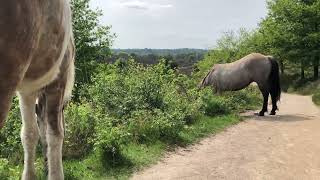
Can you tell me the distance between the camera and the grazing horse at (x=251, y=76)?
591 inches

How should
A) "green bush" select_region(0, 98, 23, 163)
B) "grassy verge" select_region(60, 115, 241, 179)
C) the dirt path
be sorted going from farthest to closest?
"green bush" select_region(0, 98, 23, 163)
the dirt path
"grassy verge" select_region(60, 115, 241, 179)

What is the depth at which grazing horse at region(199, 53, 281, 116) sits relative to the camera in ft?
49.2

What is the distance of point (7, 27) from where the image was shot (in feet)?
7.00

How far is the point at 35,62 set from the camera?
9.35 ft

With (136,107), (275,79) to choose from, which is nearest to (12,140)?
(136,107)

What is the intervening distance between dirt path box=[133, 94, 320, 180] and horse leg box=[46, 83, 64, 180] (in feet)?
6.64

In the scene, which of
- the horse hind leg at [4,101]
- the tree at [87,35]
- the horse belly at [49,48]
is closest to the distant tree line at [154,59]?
the tree at [87,35]

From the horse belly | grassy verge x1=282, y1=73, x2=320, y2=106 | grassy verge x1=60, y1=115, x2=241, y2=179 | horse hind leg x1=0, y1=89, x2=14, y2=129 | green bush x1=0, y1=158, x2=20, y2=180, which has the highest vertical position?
the horse belly

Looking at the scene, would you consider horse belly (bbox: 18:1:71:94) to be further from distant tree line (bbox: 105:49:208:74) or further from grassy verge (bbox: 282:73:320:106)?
grassy verge (bbox: 282:73:320:106)

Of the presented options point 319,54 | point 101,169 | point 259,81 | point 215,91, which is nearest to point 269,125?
point 259,81

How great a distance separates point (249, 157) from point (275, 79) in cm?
781

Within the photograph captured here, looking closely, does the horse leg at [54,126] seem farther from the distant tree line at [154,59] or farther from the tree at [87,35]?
the tree at [87,35]

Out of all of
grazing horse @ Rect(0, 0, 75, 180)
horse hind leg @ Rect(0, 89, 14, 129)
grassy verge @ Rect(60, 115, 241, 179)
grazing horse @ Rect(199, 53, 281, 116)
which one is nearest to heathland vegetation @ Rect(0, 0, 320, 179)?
grassy verge @ Rect(60, 115, 241, 179)

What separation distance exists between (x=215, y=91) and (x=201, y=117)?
562 centimetres
